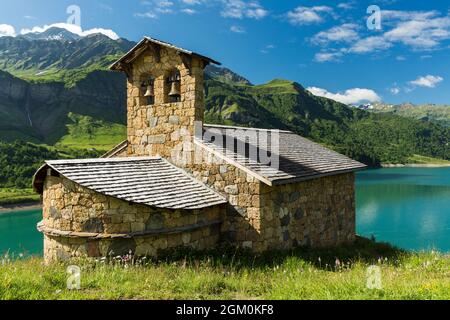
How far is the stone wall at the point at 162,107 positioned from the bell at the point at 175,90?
0.21 m

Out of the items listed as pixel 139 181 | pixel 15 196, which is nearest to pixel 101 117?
pixel 15 196

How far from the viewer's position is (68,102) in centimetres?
13400

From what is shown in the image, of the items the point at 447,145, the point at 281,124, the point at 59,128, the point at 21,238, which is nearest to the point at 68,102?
the point at 59,128

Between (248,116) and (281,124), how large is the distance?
23000mm

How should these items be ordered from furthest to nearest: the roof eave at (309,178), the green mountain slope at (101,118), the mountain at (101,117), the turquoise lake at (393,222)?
the mountain at (101,117), the green mountain slope at (101,118), the turquoise lake at (393,222), the roof eave at (309,178)

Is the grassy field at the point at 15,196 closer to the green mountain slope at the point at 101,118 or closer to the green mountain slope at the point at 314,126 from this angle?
the green mountain slope at the point at 101,118

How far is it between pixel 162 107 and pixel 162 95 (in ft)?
1.22

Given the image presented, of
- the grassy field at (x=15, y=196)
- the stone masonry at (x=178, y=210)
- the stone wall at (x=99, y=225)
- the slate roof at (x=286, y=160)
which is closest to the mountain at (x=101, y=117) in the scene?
the grassy field at (x=15, y=196)

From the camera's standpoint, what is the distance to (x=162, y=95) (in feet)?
37.2

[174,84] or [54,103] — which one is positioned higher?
[54,103]

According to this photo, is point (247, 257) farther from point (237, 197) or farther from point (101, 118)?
point (101, 118)

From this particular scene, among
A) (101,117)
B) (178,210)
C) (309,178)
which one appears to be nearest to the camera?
(178,210)

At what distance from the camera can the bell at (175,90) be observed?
1102cm

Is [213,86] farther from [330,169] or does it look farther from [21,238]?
[330,169]
